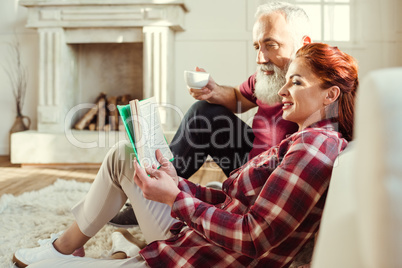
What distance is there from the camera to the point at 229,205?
3.78 feet

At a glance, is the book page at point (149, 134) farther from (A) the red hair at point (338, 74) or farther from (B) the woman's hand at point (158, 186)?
(A) the red hair at point (338, 74)

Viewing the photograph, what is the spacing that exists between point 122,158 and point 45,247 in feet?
1.40

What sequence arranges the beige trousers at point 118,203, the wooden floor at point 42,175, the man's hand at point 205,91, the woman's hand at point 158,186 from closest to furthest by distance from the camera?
1. the woman's hand at point 158,186
2. the beige trousers at point 118,203
3. the man's hand at point 205,91
4. the wooden floor at point 42,175

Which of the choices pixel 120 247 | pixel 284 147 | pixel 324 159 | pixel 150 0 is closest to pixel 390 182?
pixel 324 159

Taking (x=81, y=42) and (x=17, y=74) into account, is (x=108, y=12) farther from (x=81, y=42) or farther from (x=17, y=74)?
(x=17, y=74)

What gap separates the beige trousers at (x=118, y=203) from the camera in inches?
50.2

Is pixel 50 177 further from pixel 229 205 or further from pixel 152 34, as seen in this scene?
pixel 229 205

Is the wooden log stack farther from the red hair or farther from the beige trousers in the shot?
the red hair

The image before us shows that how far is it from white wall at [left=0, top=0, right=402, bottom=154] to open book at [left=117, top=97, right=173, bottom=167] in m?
2.88

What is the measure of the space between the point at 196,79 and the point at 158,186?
0.84 m

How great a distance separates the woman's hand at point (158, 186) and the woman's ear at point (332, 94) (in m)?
0.43

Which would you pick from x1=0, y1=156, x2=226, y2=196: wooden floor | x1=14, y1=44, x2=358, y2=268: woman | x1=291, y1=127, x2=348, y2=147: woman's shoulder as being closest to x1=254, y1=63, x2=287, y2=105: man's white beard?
x1=14, y1=44, x2=358, y2=268: woman

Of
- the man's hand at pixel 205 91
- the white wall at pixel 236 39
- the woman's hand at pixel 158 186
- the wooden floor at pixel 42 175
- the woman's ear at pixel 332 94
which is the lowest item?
the wooden floor at pixel 42 175

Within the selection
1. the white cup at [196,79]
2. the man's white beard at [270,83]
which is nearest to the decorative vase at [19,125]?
the white cup at [196,79]
